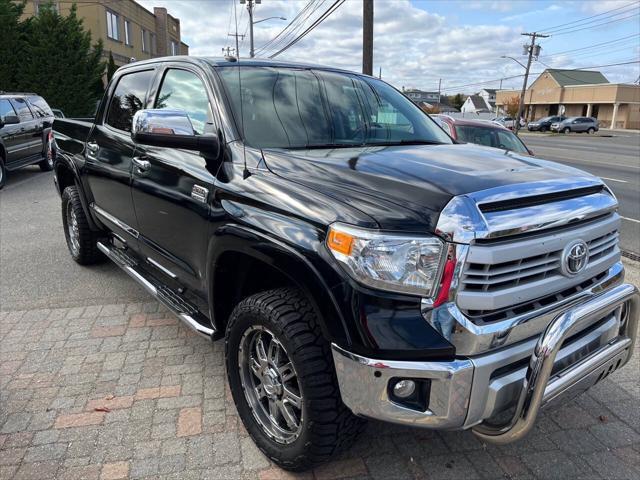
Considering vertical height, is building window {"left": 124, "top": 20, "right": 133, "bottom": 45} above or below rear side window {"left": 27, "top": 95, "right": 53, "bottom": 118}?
above

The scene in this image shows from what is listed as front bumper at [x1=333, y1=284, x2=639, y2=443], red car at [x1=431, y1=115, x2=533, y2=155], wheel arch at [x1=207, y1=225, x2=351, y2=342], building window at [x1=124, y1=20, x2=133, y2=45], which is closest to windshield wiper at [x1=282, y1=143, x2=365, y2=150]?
wheel arch at [x1=207, y1=225, x2=351, y2=342]

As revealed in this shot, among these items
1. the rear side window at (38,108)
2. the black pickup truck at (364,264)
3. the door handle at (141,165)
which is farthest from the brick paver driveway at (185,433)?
the rear side window at (38,108)

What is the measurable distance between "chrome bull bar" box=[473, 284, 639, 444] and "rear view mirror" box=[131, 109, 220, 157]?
6.20 ft

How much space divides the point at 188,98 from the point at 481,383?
255 centimetres

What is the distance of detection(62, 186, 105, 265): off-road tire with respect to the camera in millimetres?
5254

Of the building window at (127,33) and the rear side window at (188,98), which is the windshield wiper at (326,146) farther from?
the building window at (127,33)

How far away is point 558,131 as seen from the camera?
52.0 metres

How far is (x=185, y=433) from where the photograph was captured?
2.88 m

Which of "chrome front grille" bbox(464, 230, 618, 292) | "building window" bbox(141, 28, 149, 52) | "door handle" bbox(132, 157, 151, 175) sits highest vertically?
"building window" bbox(141, 28, 149, 52)

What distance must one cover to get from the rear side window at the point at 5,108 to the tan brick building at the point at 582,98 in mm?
66549

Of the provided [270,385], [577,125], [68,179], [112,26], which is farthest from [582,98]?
[270,385]

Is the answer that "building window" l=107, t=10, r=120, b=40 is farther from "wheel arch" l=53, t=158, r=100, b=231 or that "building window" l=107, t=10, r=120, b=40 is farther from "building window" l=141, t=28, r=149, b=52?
"wheel arch" l=53, t=158, r=100, b=231

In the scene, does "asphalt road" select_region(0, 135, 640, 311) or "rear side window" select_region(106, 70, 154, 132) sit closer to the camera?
"rear side window" select_region(106, 70, 154, 132)

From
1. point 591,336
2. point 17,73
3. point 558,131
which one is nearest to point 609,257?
point 591,336
